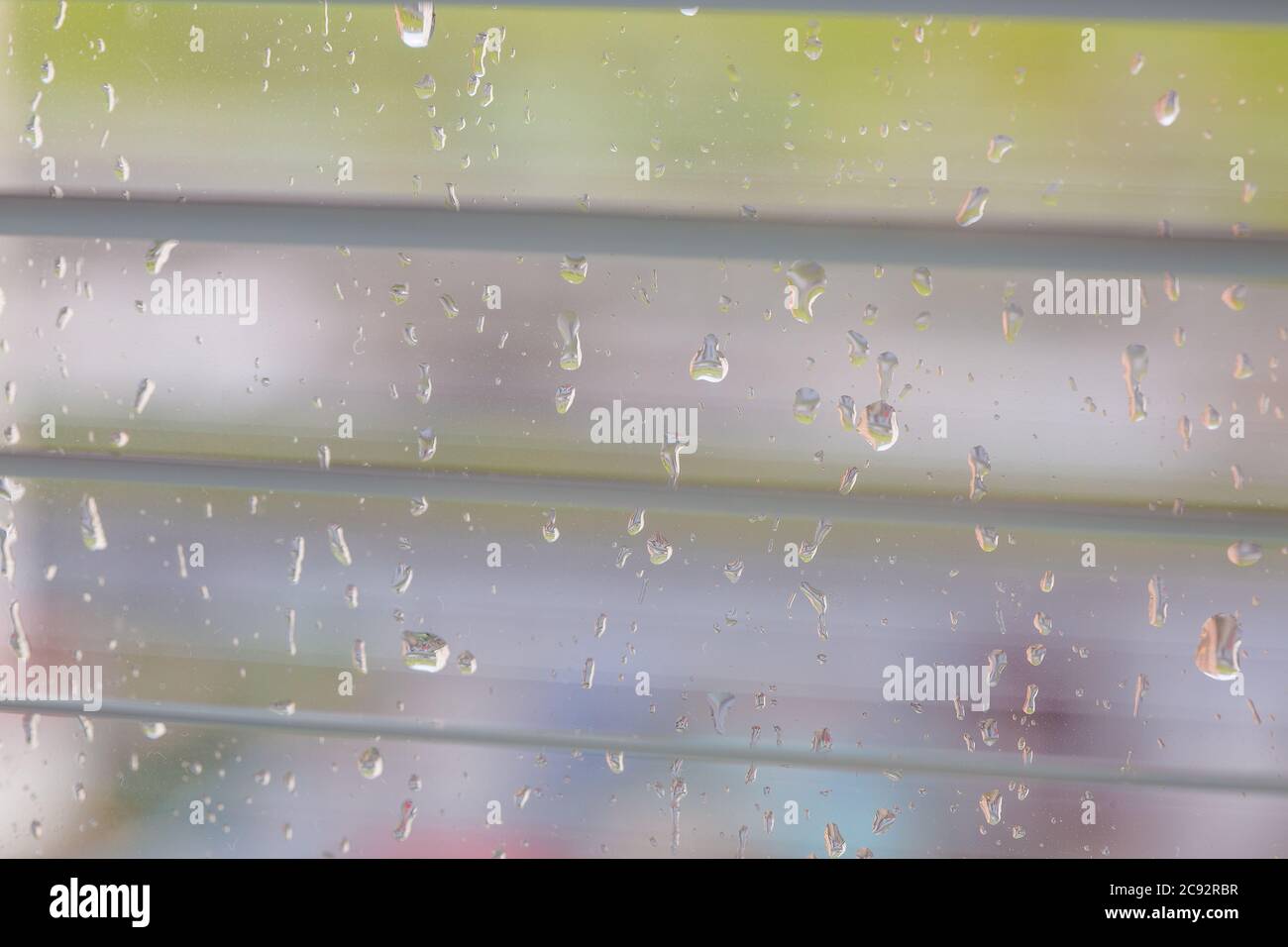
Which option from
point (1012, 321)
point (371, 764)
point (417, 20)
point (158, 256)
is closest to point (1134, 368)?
point (1012, 321)

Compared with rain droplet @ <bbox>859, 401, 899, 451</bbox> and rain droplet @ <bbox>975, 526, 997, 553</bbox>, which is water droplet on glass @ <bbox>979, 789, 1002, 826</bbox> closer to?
rain droplet @ <bbox>975, 526, 997, 553</bbox>

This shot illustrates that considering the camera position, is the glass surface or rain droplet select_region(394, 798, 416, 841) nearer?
the glass surface

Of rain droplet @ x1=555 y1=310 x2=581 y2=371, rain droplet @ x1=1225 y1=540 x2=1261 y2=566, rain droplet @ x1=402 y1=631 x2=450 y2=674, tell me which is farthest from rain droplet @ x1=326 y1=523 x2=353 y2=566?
rain droplet @ x1=1225 y1=540 x2=1261 y2=566

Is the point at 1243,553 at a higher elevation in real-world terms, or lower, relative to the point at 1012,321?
lower

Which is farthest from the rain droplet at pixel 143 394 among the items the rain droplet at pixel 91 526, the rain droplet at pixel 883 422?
the rain droplet at pixel 883 422

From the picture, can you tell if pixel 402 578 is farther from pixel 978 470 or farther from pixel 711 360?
pixel 978 470

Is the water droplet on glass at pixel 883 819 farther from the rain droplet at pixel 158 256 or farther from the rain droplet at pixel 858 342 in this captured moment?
the rain droplet at pixel 158 256

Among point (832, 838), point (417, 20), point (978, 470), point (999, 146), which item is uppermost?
point (417, 20)

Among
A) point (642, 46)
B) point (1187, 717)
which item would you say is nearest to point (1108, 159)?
point (642, 46)

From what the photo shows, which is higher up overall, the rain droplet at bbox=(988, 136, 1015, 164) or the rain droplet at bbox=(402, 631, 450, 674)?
the rain droplet at bbox=(988, 136, 1015, 164)

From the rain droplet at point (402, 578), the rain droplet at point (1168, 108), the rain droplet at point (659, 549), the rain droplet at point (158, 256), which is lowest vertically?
the rain droplet at point (402, 578)

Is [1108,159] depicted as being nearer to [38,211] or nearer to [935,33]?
[935,33]

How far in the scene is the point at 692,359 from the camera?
115 centimetres
